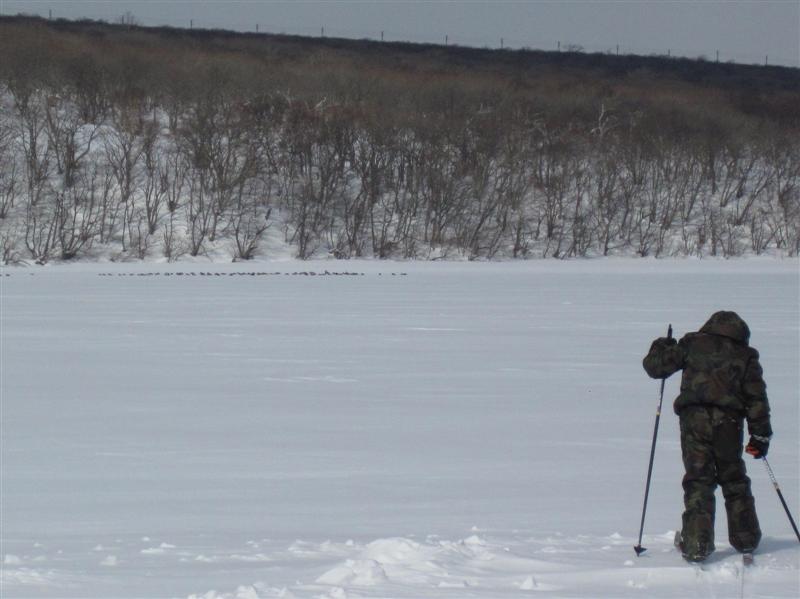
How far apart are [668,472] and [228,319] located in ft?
47.5

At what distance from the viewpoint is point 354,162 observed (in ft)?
193

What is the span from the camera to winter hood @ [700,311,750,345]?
257 inches

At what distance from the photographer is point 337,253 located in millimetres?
52906

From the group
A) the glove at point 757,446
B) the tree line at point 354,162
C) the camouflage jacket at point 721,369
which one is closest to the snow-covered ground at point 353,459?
the glove at point 757,446

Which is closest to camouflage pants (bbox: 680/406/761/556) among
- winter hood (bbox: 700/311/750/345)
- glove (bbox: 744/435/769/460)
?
glove (bbox: 744/435/769/460)

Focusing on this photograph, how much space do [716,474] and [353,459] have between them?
3.85 meters

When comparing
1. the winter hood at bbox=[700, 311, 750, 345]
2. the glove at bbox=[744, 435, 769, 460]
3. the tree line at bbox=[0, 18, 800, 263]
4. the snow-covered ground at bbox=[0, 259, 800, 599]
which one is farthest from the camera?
the tree line at bbox=[0, 18, 800, 263]

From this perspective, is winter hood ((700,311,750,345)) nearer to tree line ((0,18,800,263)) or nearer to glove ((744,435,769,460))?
glove ((744,435,769,460))

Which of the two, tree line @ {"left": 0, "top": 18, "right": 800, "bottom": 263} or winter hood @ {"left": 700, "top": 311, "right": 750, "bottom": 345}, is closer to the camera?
winter hood @ {"left": 700, "top": 311, "right": 750, "bottom": 345}

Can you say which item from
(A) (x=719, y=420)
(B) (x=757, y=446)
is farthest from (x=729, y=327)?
(B) (x=757, y=446)

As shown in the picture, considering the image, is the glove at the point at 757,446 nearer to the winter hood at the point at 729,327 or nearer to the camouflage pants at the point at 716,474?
the camouflage pants at the point at 716,474

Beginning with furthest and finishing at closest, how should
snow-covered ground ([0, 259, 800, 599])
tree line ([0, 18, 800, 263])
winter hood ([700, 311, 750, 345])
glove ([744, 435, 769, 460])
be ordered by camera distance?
1. tree line ([0, 18, 800, 263])
2. winter hood ([700, 311, 750, 345])
3. glove ([744, 435, 769, 460])
4. snow-covered ground ([0, 259, 800, 599])

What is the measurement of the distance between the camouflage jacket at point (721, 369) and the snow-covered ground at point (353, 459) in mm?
877

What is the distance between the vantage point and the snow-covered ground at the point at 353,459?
613 centimetres
